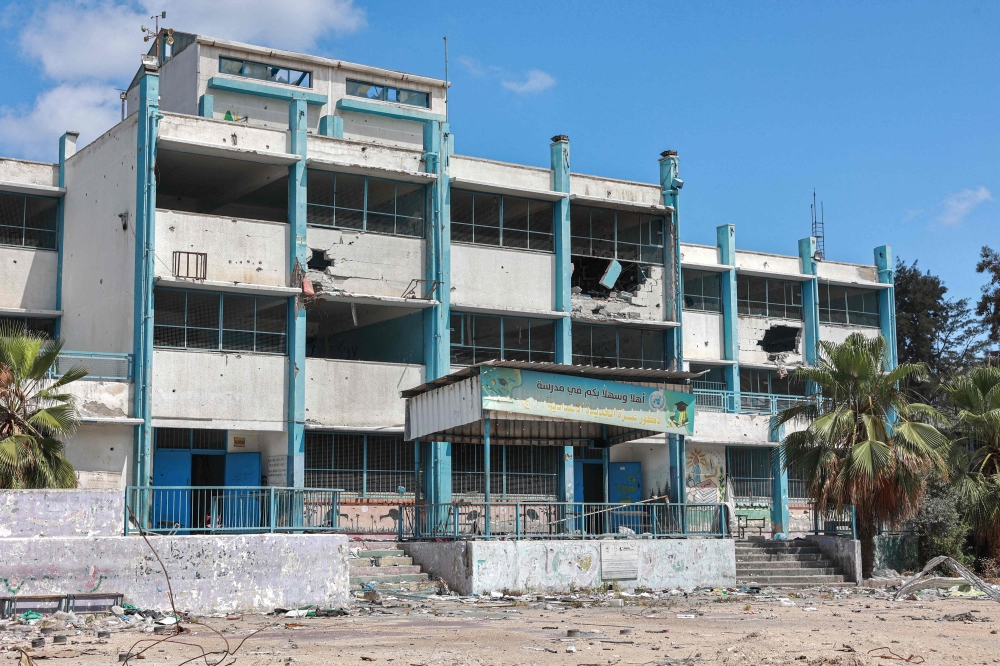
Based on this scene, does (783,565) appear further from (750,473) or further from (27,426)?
(27,426)

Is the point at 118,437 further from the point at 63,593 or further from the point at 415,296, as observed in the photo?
the point at 63,593

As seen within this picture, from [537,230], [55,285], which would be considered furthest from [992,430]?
[55,285]

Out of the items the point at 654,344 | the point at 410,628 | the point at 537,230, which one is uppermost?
the point at 537,230

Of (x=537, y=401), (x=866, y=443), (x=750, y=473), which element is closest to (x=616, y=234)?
(x=750, y=473)

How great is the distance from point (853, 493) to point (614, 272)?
10.7 meters

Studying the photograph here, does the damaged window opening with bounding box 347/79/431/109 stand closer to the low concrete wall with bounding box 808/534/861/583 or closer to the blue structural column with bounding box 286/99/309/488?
the blue structural column with bounding box 286/99/309/488

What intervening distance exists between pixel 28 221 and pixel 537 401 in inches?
640

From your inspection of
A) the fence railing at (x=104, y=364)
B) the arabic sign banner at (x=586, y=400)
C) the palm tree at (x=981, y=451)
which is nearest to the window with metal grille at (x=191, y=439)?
the fence railing at (x=104, y=364)

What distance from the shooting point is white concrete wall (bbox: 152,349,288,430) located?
28141 millimetres

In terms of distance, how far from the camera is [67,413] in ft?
70.3

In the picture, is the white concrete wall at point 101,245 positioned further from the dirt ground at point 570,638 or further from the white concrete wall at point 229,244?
the dirt ground at point 570,638

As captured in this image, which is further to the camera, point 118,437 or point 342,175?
point 342,175

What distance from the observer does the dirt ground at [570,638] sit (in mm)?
13469

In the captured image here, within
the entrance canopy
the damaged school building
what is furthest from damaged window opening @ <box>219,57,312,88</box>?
the entrance canopy
